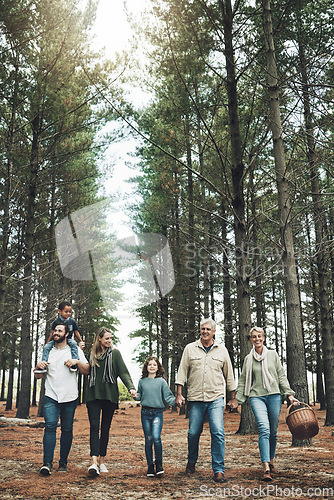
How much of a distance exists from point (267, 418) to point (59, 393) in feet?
7.82

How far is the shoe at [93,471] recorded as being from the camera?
4.83 metres

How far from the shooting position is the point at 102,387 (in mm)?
5105

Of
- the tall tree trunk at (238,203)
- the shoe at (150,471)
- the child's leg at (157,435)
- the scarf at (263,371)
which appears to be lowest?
the shoe at (150,471)

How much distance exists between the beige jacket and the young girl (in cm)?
28

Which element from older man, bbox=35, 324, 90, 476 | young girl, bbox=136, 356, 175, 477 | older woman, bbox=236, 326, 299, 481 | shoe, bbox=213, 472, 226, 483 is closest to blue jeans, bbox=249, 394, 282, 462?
older woman, bbox=236, 326, 299, 481

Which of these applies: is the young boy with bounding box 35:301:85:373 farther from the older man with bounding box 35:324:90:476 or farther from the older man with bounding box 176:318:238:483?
the older man with bounding box 176:318:238:483

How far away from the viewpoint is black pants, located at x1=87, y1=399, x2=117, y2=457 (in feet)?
16.5

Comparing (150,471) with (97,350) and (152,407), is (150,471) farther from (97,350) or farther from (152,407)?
(97,350)

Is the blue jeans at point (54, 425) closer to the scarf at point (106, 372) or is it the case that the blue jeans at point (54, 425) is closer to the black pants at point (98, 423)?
the black pants at point (98, 423)

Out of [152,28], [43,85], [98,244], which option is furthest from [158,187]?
[152,28]

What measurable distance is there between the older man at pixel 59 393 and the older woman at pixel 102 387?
0.50 feet

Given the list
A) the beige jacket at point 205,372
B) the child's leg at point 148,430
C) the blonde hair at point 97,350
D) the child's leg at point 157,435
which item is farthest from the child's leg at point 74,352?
the beige jacket at point 205,372

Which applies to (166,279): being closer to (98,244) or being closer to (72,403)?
(98,244)

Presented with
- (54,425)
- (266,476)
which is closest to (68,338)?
(54,425)
